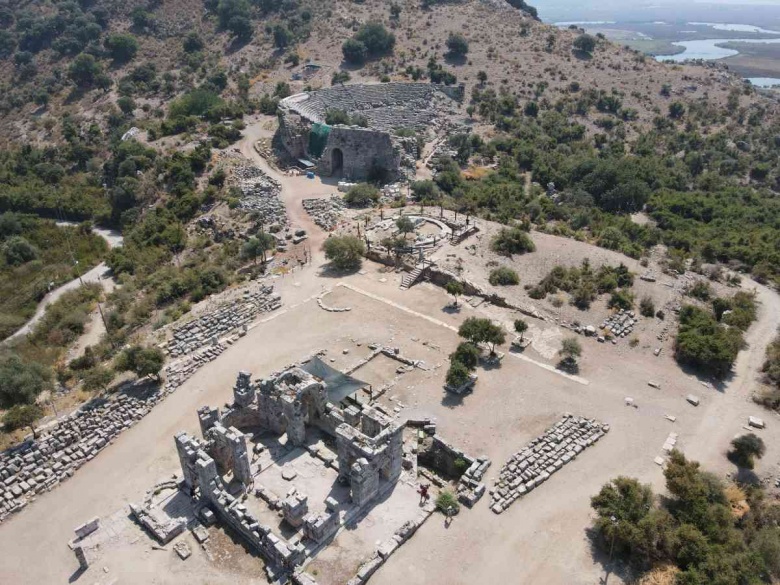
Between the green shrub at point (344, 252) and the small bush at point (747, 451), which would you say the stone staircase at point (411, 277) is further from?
the small bush at point (747, 451)

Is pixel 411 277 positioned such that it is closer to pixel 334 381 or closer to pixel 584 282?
pixel 584 282

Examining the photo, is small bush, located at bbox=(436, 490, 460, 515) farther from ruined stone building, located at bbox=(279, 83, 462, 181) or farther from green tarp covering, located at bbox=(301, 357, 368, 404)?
ruined stone building, located at bbox=(279, 83, 462, 181)

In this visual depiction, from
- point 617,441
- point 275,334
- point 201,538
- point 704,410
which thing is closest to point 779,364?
point 704,410

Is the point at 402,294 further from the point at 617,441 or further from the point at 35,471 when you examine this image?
the point at 35,471

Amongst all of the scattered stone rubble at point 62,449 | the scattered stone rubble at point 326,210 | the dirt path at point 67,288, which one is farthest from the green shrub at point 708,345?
the dirt path at point 67,288

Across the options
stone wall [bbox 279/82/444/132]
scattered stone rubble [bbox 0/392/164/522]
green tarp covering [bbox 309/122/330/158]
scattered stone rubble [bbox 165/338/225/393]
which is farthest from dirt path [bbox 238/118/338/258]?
scattered stone rubble [bbox 0/392/164/522]

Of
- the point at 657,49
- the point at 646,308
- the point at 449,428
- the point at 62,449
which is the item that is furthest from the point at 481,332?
the point at 657,49

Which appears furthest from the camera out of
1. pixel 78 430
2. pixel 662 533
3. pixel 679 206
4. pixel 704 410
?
pixel 679 206
